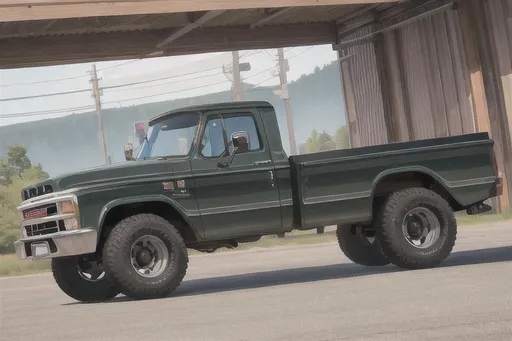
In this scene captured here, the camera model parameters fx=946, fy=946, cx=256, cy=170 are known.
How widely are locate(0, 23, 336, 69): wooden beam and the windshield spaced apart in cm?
920

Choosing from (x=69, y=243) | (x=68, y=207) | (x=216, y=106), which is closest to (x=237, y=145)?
(x=216, y=106)

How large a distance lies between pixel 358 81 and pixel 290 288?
541 inches

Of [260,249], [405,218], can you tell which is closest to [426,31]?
[260,249]

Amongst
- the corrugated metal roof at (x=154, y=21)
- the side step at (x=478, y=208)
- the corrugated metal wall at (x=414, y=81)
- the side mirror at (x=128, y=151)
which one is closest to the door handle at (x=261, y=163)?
the side mirror at (x=128, y=151)

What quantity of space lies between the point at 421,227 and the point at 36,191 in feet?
15.4

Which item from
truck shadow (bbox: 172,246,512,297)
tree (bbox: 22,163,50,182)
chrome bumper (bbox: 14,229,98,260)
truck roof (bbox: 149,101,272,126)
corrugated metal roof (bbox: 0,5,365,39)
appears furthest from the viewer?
tree (bbox: 22,163,50,182)

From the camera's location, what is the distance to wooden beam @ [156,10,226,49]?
18.2 metres

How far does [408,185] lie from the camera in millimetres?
12070

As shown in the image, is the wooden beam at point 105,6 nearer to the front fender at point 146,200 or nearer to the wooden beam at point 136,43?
the wooden beam at point 136,43

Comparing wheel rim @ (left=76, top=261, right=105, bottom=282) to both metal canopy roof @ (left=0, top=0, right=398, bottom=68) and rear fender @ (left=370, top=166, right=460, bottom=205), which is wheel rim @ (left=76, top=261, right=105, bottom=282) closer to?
rear fender @ (left=370, top=166, right=460, bottom=205)

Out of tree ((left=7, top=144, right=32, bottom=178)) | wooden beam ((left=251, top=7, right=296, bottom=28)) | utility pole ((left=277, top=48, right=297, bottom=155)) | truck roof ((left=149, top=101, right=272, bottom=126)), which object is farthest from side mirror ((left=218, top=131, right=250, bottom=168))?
tree ((left=7, top=144, right=32, bottom=178))

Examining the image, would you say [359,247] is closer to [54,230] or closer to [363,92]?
[54,230]

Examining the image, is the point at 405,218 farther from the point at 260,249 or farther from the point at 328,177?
the point at 260,249

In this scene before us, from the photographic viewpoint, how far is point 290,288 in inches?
416
